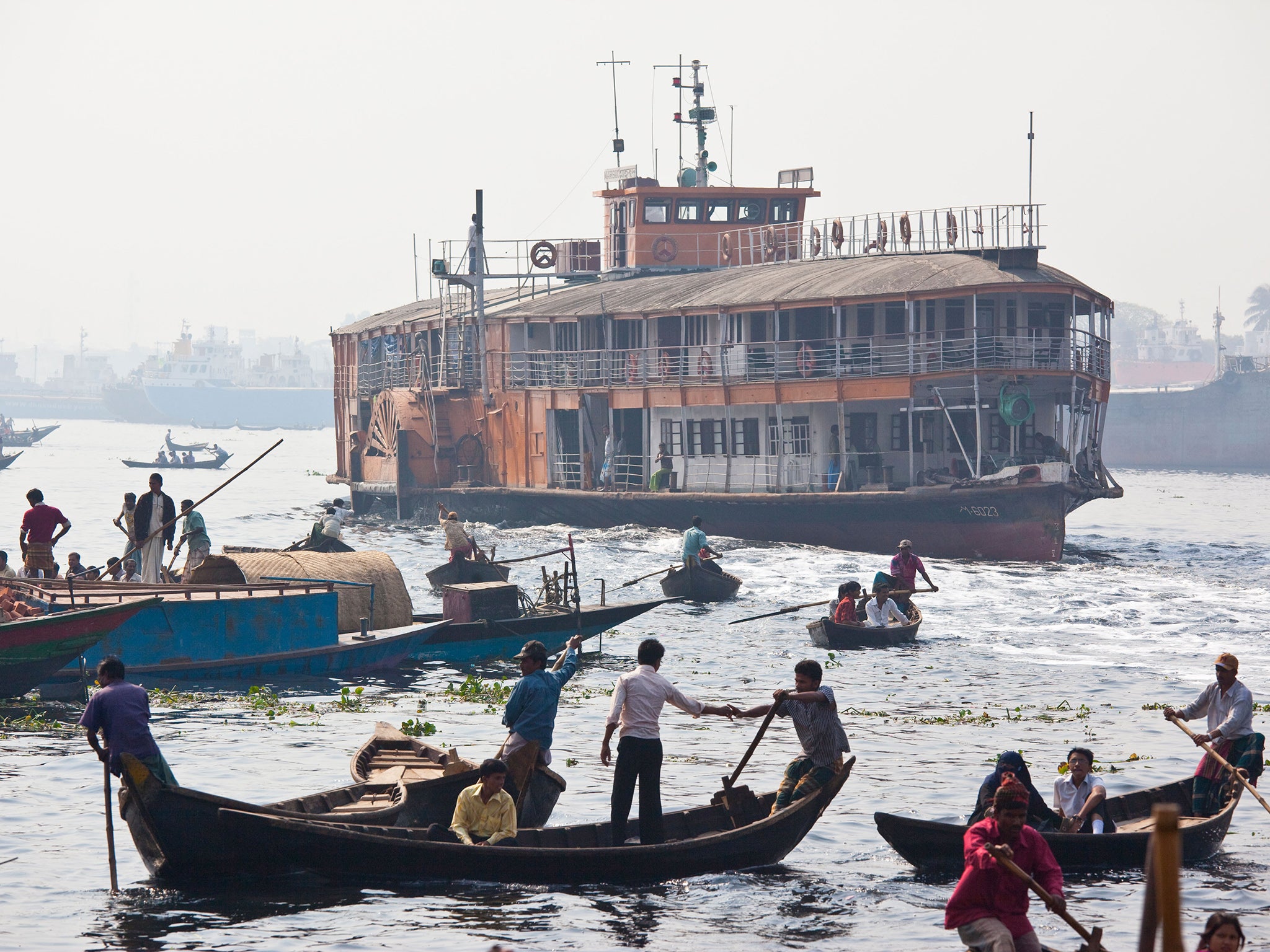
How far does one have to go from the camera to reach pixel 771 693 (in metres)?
20.8

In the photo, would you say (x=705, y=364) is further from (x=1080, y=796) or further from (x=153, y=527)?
(x=1080, y=796)

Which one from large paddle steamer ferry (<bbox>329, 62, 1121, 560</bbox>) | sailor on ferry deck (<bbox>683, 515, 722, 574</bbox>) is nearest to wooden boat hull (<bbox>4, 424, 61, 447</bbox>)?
large paddle steamer ferry (<bbox>329, 62, 1121, 560</bbox>)

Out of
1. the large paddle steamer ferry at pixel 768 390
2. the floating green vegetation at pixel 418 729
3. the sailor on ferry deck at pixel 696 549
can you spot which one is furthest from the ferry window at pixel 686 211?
the floating green vegetation at pixel 418 729

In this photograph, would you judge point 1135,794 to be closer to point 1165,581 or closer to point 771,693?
point 771,693

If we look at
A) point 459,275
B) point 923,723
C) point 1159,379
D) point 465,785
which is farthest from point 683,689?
point 1159,379

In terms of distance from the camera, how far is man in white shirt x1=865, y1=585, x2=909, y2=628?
24078 mm

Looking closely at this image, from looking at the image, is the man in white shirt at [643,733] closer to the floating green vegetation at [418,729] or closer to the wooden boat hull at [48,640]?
the floating green vegetation at [418,729]

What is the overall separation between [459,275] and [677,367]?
27.8 ft

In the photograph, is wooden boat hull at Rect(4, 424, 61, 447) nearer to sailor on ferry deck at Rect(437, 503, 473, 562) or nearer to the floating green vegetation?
sailor on ferry deck at Rect(437, 503, 473, 562)

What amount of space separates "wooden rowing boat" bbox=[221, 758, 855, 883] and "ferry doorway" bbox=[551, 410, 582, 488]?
32.0 meters

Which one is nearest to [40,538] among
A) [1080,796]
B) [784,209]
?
[1080,796]

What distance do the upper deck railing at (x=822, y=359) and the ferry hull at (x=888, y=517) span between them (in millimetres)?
2828

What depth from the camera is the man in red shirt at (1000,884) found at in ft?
25.8

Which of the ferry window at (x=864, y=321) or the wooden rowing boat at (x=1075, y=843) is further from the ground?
the ferry window at (x=864, y=321)
